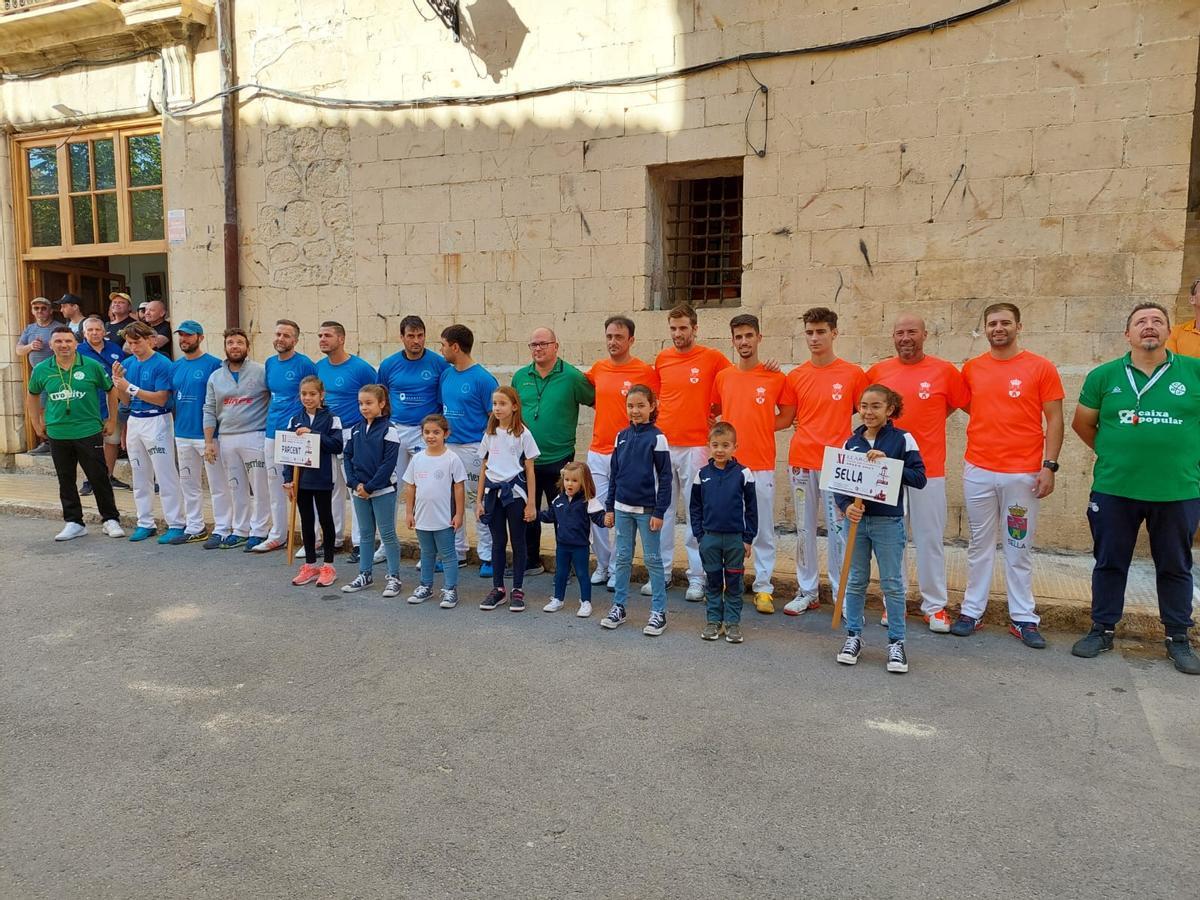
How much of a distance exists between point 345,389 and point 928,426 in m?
4.44

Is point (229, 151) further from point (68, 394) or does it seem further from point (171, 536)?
point (171, 536)

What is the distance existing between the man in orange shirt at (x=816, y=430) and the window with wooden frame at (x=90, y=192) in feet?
27.1

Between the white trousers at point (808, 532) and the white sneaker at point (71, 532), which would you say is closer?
the white trousers at point (808, 532)

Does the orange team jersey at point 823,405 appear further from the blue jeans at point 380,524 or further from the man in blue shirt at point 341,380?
the man in blue shirt at point 341,380

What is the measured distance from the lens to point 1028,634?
16.4 ft

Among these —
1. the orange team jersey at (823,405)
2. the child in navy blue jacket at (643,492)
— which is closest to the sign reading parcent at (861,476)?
the orange team jersey at (823,405)

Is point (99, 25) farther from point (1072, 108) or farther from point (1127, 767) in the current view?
point (1127, 767)

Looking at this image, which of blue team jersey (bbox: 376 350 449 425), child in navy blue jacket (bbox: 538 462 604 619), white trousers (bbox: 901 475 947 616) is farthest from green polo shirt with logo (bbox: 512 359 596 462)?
white trousers (bbox: 901 475 947 616)

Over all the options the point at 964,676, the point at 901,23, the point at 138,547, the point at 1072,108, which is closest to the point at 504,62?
the point at 901,23

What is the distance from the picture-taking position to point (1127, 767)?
3.50m

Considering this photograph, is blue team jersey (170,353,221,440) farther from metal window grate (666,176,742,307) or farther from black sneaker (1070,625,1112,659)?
black sneaker (1070,625,1112,659)

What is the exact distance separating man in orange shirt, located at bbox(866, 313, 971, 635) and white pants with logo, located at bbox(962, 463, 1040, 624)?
0.18 meters

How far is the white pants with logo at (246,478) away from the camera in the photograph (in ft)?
24.0

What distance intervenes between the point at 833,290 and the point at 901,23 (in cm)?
219
